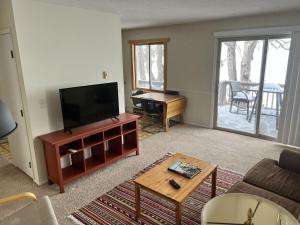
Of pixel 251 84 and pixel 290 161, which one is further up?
pixel 251 84

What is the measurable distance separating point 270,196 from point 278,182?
29 centimetres

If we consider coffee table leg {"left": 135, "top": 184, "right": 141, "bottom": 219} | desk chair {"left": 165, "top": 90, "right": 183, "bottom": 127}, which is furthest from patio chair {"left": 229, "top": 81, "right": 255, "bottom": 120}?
coffee table leg {"left": 135, "top": 184, "right": 141, "bottom": 219}

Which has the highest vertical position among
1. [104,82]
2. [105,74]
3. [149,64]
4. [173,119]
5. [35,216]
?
[149,64]

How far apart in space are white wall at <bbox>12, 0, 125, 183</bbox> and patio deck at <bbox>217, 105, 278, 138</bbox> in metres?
2.96

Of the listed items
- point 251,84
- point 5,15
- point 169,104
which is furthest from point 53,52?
point 251,84

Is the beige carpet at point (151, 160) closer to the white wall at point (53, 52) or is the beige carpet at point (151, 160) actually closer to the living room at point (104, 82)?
the living room at point (104, 82)

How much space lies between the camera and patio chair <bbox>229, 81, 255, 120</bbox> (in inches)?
188

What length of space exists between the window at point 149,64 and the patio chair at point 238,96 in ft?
5.83

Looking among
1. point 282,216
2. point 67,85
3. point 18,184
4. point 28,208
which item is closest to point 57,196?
point 18,184

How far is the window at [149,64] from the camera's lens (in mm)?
6020

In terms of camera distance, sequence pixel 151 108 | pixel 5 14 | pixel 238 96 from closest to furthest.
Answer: pixel 5 14
pixel 238 96
pixel 151 108

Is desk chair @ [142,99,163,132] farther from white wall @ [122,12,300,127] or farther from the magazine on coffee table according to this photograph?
the magazine on coffee table

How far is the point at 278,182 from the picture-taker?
2.27 m

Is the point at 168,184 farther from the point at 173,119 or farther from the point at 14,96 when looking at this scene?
the point at 173,119
